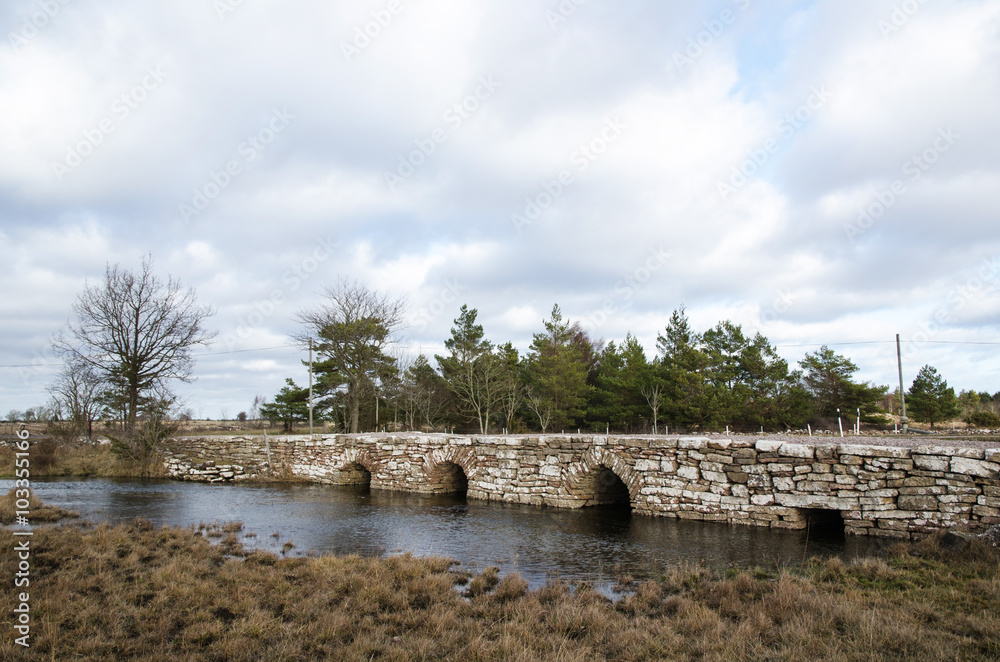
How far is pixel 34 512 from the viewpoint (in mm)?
11680

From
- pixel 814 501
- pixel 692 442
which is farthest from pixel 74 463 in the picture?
pixel 814 501

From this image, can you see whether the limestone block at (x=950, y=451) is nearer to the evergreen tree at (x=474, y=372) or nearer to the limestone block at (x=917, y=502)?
the limestone block at (x=917, y=502)

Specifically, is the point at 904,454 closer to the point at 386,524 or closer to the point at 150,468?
the point at 386,524

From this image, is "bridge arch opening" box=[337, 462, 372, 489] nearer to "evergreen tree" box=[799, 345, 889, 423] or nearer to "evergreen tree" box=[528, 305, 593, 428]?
"evergreen tree" box=[528, 305, 593, 428]

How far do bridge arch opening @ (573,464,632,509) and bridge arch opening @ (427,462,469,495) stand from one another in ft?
15.2

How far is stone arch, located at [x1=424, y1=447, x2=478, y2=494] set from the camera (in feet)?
53.5

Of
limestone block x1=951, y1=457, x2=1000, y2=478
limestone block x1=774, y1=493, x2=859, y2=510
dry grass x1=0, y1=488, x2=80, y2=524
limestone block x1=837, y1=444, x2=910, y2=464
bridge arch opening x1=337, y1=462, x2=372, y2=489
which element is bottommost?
bridge arch opening x1=337, y1=462, x2=372, y2=489

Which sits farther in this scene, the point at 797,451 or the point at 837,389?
the point at 837,389

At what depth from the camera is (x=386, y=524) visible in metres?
12.7

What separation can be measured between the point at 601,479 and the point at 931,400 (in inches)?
1305

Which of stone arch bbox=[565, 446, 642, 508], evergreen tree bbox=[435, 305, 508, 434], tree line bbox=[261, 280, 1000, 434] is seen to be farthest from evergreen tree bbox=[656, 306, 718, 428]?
stone arch bbox=[565, 446, 642, 508]

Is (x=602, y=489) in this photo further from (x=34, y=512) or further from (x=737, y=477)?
(x=34, y=512)

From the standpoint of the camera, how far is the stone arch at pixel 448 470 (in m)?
16.3

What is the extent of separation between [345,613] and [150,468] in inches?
908
